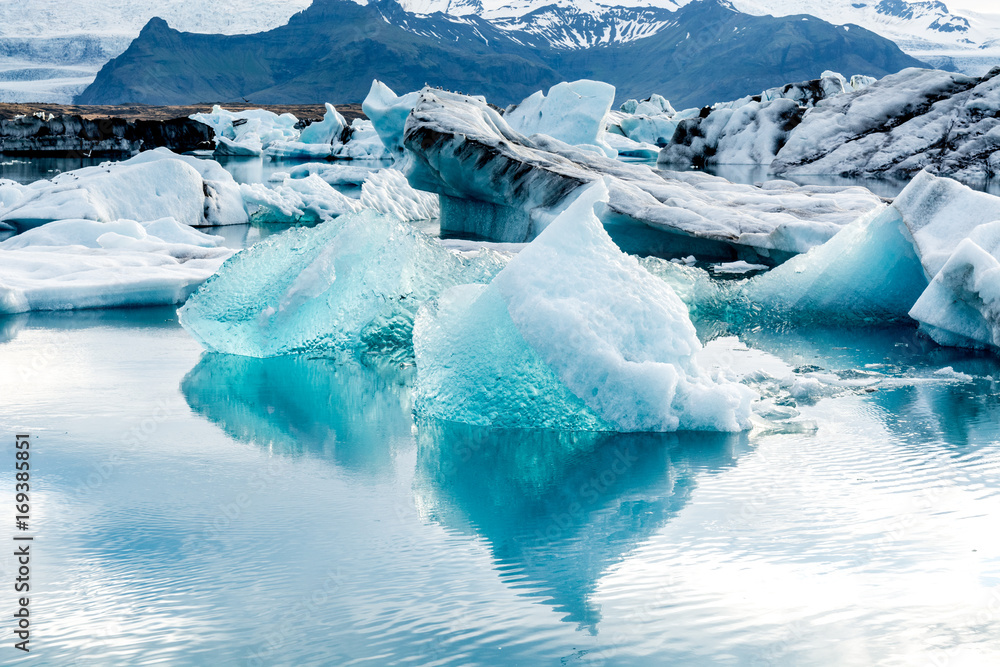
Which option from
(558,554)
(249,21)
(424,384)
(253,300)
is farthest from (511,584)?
(249,21)

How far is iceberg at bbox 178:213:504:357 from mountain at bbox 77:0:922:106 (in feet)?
338

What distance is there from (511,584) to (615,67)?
143511 millimetres

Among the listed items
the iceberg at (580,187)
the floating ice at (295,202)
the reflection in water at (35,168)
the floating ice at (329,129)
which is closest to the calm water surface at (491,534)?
the iceberg at (580,187)

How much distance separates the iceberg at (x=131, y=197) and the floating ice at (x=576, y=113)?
349 inches

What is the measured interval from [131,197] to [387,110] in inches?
318

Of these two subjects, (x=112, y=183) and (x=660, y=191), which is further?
(x=112, y=183)

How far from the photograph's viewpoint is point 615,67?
13812 centimetres

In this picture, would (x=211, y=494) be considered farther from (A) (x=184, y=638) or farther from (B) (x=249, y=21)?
(B) (x=249, y=21)

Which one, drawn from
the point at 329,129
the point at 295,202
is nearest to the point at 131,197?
the point at 295,202

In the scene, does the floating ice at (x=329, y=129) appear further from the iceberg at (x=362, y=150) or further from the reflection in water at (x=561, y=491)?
the reflection in water at (x=561, y=491)

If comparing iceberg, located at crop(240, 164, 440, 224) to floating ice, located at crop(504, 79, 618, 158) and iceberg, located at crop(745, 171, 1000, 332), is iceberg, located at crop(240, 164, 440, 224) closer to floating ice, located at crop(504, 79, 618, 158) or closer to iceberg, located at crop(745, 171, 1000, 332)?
iceberg, located at crop(745, 171, 1000, 332)

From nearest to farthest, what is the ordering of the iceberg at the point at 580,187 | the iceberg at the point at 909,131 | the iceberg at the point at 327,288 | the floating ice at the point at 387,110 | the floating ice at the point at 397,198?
the iceberg at the point at 327,288
the iceberg at the point at 580,187
the floating ice at the point at 397,198
the iceberg at the point at 909,131
the floating ice at the point at 387,110

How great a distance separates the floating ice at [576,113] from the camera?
18500 millimetres

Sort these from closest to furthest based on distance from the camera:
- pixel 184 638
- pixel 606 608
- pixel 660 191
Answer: pixel 184 638 → pixel 606 608 → pixel 660 191
